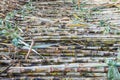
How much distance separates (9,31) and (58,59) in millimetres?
593

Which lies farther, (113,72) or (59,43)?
(59,43)

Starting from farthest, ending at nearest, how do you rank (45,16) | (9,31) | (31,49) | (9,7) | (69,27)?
1. (9,7)
2. (45,16)
3. (69,27)
4. (9,31)
5. (31,49)

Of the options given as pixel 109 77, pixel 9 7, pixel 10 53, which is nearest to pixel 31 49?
pixel 10 53

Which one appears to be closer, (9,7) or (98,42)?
(98,42)

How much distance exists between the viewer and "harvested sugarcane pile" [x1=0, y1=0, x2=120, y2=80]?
62.1 inches

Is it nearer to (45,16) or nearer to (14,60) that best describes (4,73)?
(14,60)

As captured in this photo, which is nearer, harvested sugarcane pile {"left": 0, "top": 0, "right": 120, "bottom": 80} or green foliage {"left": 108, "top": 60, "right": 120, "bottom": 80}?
green foliage {"left": 108, "top": 60, "right": 120, "bottom": 80}

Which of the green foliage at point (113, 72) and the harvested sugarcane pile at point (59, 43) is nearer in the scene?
the green foliage at point (113, 72)

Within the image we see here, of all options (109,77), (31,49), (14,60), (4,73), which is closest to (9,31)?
(31,49)

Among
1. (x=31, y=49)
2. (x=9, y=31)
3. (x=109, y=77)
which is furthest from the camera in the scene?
(x=9, y=31)

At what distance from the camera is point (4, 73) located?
5.13 feet

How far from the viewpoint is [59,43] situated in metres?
2.03

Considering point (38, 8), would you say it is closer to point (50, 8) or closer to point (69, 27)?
point (50, 8)

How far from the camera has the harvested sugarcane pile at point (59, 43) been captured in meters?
1.58
